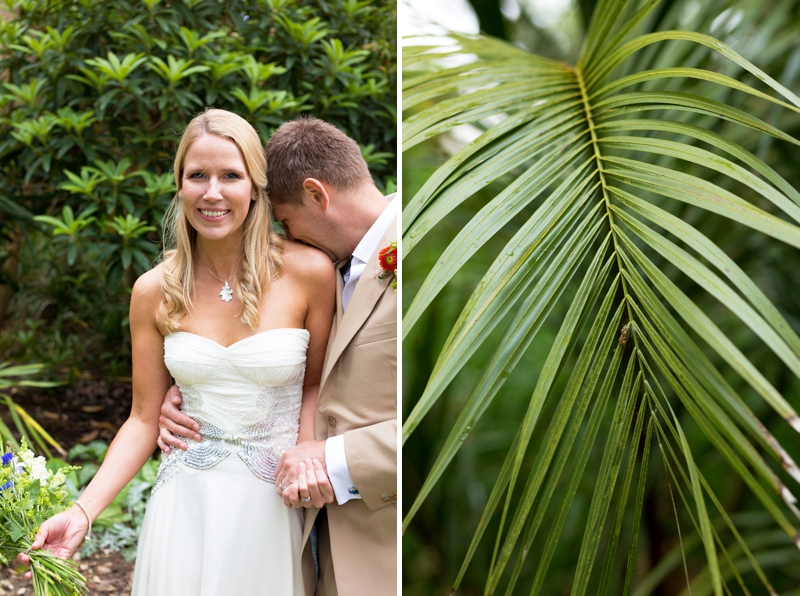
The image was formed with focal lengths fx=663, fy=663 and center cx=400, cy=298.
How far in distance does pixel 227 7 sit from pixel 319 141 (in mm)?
1270

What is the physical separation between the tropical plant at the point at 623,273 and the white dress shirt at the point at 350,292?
145mm

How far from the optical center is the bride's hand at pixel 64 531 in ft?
3.38

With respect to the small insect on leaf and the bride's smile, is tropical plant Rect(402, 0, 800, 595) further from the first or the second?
the bride's smile

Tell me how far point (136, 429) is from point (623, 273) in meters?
0.89

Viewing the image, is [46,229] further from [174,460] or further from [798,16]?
[798,16]

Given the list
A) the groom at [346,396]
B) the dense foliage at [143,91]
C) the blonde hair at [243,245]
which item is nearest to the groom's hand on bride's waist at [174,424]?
the groom at [346,396]

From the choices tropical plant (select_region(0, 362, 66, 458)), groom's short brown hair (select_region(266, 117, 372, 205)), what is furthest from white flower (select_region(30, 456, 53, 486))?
tropical plant (select_region(0, 362, 66, 458))

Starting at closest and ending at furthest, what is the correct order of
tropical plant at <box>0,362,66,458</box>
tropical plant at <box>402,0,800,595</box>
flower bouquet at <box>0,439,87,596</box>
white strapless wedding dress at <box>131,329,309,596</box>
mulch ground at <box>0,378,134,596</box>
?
1. tropical plant at <box>402,0,800,595</box>
2. flower bouquet at <box>0,439,87,596</box>
3. white strapless wedding dress at <box>131,329,309,596</box>
4. tropical plant at <box>0,362,66,458</box>
5. mulch ground at <box>0,378,134,596</box>

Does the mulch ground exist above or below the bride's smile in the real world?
below

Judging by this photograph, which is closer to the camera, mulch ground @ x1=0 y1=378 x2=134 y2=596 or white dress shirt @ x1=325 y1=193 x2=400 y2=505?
white dress shirt @ x1=325 y1=193 x2=400 y2=505

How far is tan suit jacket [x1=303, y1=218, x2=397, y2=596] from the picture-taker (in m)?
1.02

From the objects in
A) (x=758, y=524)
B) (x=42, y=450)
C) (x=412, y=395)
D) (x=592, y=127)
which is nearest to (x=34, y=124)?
(x=42, y=450)

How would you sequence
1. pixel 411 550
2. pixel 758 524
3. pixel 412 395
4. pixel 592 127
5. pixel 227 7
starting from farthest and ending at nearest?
pixel 227 7 < pixel 411 550 < pixel 412 395 < pixel 758 524 < pixel 592 127

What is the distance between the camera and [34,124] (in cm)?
202
